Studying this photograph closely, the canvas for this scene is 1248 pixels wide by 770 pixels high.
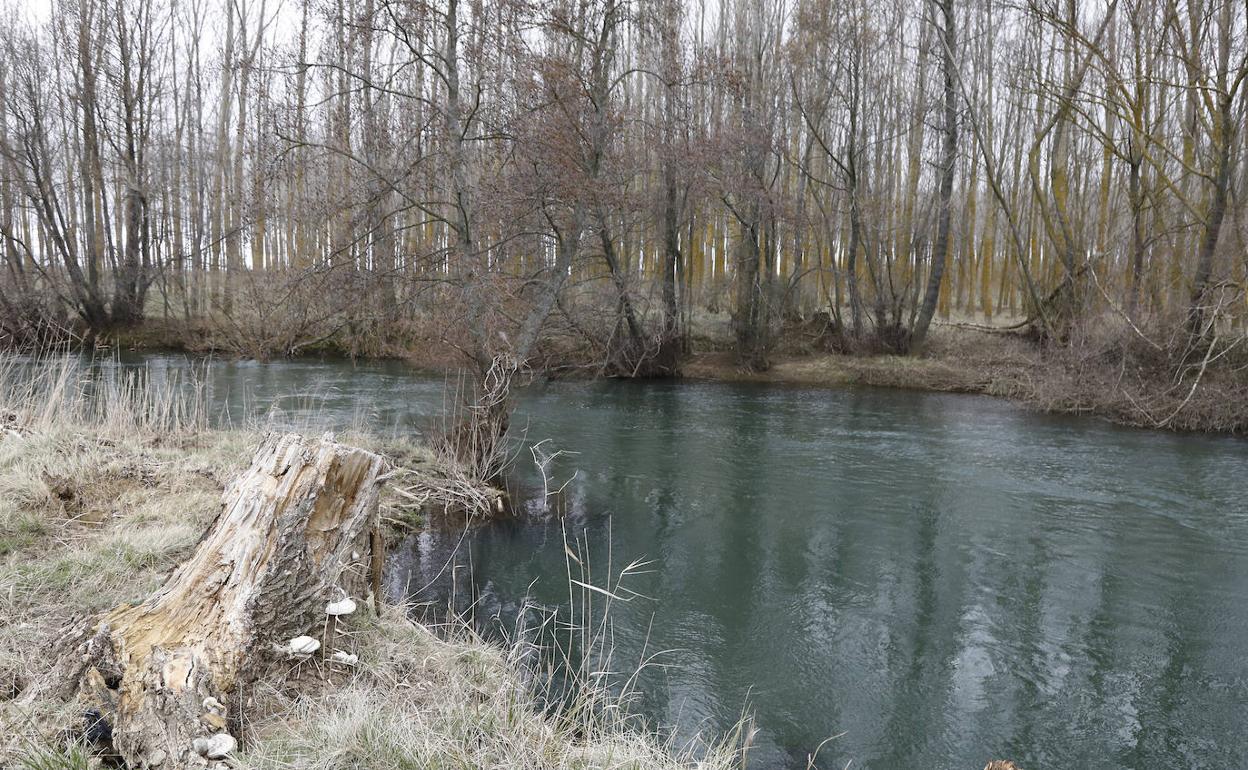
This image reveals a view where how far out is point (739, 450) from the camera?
490 inches

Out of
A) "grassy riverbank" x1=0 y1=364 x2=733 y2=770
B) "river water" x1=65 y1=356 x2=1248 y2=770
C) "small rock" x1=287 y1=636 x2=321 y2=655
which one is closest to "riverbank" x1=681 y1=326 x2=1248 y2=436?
"river water" x1=65 y1=356 x2=1248 y2=770

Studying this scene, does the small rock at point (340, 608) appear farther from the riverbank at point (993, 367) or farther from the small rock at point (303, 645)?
the riverbank at point (993, 367)

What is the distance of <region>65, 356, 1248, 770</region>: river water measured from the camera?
4887 millimetres

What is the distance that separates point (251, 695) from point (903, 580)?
566 centimetres

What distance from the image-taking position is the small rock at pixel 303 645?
3.36 m

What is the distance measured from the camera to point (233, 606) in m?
3.26

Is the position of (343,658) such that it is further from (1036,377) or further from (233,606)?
(1036,377)

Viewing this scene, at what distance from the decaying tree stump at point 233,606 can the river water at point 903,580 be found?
5.99ft

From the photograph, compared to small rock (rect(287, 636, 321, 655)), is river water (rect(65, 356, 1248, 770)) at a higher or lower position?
lower

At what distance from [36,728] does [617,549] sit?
220 inches

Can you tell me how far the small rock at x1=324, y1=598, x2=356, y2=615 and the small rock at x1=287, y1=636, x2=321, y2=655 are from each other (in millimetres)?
169

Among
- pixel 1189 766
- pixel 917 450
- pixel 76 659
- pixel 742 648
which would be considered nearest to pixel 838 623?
pixel 742 648

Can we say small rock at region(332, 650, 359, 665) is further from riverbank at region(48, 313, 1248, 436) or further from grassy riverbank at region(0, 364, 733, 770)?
riverbank at region(48, 313, 1248, 436)

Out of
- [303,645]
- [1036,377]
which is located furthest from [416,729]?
[1036,377]
